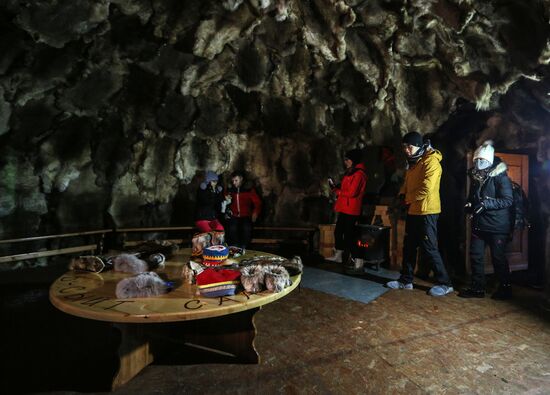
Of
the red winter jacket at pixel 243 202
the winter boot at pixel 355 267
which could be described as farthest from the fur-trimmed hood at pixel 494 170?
the red winter jacket at pixel 243 202

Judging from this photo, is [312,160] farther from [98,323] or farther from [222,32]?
[98,323]

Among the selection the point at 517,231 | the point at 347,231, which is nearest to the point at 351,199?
the point at 347,231

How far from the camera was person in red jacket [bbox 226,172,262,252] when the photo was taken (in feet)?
24.1

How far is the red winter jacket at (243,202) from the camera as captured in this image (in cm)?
735

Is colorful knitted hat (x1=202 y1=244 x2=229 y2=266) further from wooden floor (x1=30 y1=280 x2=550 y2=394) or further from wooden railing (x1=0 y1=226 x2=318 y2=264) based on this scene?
wooden railing (x1=0 y1=226 x2=318 y2=264)

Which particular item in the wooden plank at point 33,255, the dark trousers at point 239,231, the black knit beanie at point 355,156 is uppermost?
the black knit beanie at point 355,156

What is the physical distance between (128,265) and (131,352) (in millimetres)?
766

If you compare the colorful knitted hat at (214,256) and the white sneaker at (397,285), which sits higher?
the colorful knitted hat at (214,256)

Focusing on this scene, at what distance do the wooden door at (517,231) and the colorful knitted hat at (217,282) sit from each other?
508 centimetres

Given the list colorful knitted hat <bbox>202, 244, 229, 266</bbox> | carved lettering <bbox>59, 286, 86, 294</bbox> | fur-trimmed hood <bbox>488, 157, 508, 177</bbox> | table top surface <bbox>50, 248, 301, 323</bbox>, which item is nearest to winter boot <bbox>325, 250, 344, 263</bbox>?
fur-trimmed hood <bbox>488, 157, 508, 177</bbox>

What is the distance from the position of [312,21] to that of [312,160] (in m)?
3.81

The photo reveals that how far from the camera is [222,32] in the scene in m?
6.05

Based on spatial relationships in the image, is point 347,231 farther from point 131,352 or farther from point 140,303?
point 140,303

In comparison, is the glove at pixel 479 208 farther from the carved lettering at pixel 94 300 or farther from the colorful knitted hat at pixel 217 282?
the carved lettering at pixel 94 300
